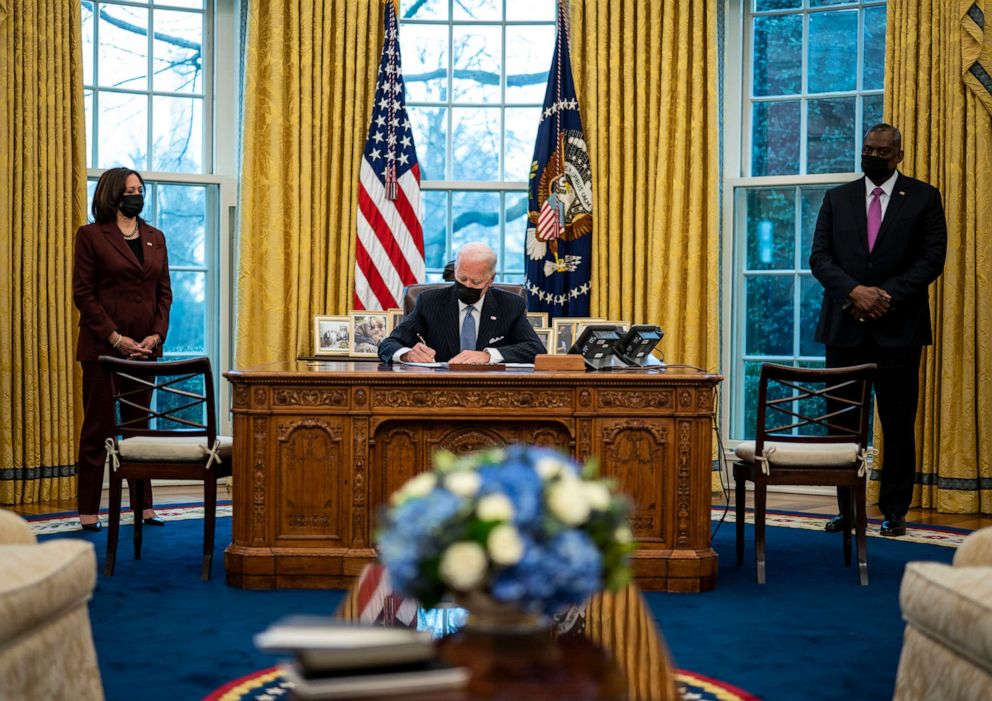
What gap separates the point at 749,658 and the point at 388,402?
1.61m

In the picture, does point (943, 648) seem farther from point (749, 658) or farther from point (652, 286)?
point (652, 286)

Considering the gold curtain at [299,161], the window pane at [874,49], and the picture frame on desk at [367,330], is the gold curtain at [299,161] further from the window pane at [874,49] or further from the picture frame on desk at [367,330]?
the window pane at [874,49]

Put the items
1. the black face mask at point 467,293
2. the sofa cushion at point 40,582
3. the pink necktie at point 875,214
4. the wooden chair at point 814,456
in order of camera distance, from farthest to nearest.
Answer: the pink necktie at point 875,214 → the black face mask at point 467,293 → the wooden chair at point 814,456 → the sofa cushion at point 40,582

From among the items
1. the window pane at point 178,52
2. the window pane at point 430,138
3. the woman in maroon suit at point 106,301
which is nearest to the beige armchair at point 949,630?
the woman in maroon suit at point 106,301

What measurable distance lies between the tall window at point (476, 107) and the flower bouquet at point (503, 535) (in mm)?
5528

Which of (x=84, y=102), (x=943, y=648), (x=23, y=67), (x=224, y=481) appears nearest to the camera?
(x=943, y=648)

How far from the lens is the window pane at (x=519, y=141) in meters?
7.37

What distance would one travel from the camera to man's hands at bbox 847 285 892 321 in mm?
5398

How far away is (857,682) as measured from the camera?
10.6 feet

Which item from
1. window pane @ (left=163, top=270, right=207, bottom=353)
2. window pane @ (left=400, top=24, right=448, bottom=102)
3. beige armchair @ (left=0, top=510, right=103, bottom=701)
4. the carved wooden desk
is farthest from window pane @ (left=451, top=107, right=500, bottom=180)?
beige armchair @ (left=0, top=510, right=103, bottom=701)

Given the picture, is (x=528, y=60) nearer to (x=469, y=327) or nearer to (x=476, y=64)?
(x=476, y=64)

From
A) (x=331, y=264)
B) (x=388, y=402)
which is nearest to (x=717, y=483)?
(x=331, y=264)

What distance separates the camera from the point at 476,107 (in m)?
7.35

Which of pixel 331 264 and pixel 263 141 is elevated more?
pixel 263 141
